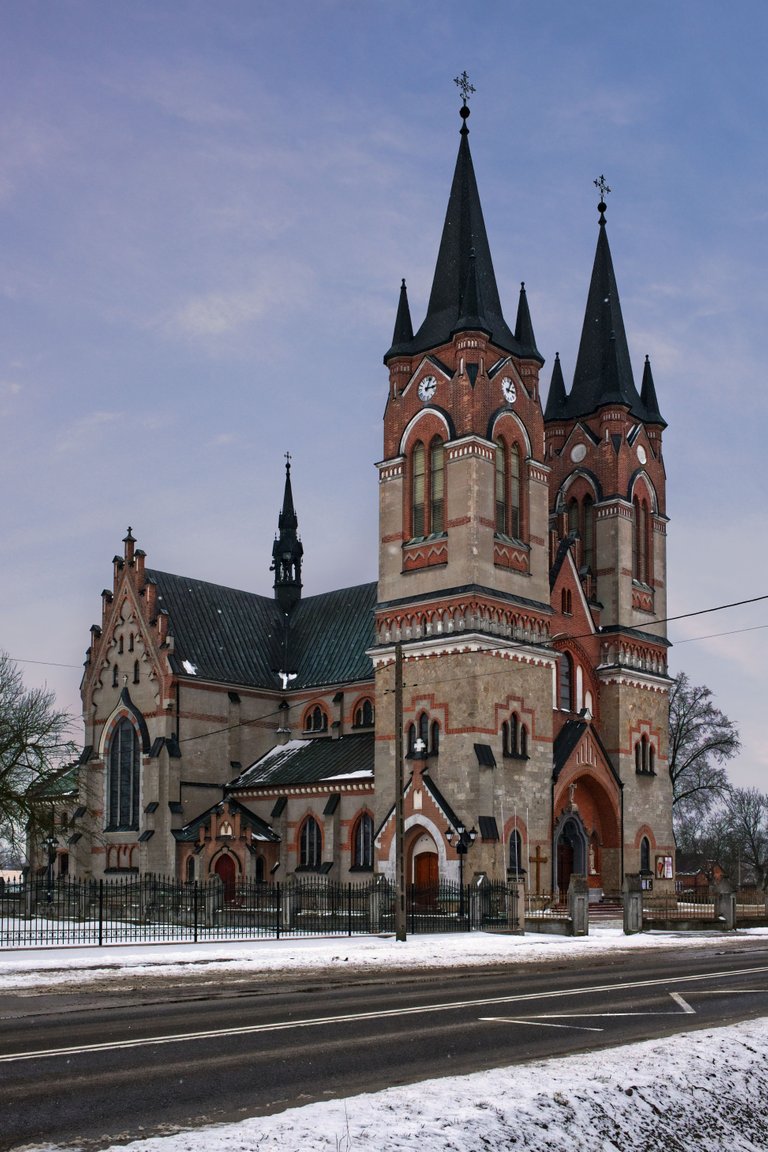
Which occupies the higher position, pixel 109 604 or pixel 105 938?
pixel 109 604

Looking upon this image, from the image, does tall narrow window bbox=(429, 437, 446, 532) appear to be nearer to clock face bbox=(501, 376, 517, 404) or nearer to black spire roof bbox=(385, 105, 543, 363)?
clock face bbox=(501, 376, 517, 404)

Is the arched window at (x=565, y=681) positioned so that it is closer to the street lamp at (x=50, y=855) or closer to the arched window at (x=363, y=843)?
the arched window at (x=363, y=843)

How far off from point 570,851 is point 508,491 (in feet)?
50.1

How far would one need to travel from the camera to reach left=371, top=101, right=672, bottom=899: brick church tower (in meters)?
46.5

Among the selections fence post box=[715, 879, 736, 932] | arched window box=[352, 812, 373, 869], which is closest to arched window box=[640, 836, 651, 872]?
fence post box=[715, 879, 736, 932]

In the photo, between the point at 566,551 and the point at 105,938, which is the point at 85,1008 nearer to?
the point at 105,938

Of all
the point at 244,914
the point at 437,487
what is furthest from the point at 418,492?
the point at 244,914

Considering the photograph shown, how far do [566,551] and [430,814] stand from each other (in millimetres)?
14021

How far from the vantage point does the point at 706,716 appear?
233ft

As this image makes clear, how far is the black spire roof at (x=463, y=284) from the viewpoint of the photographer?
50.9 m

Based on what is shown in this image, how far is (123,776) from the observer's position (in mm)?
57250

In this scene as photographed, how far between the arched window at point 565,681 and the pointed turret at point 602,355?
12.6 meters

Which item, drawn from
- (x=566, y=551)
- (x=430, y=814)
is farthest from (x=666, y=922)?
(x=566, y=551)

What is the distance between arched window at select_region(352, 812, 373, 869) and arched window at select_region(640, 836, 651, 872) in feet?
40.3
